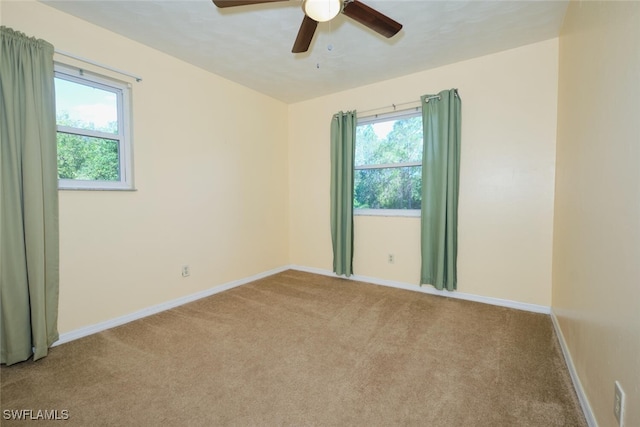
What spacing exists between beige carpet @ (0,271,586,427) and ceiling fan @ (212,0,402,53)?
2.15 metres

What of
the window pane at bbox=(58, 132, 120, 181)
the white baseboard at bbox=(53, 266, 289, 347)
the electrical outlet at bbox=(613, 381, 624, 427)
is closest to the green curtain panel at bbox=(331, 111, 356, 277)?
the white baseboard at bbox=(53, 266, 289, 347)

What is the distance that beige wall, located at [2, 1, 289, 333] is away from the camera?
7.14 ft

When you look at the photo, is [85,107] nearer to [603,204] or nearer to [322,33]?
[322,33]

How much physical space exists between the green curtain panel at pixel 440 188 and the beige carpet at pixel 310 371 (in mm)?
490

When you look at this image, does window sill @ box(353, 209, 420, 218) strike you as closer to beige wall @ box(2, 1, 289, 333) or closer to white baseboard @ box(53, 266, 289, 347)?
beige wall @ box(2, 1, 289, 333)

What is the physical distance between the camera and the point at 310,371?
1.78 m

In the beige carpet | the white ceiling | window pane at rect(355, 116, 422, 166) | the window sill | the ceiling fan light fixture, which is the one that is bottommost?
the beige carpet

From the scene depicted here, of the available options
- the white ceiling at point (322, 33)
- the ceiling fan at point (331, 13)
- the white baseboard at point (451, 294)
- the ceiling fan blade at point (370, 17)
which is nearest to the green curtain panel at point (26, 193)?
the white ceiling at point (322, 33)

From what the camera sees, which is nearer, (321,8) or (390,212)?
(321,8)

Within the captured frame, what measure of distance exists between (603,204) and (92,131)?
3.44 metres

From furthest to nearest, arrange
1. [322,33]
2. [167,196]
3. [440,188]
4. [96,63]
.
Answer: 1. [440,188]
2. [167,196]
3. [322,33]
4. [96,63]

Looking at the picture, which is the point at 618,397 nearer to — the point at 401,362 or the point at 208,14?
the point at 401,362

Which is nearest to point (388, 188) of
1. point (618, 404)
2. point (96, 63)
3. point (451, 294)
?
point (451, 294)

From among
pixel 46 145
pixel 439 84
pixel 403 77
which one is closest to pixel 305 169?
pixel 403 77
